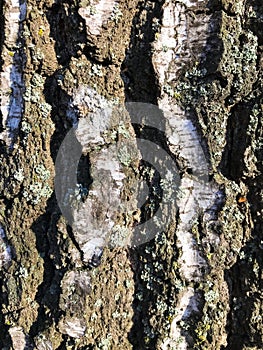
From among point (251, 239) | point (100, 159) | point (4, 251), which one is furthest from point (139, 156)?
point (4, 251)

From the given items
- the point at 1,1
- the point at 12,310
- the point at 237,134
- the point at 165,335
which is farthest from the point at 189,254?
the point at 1,1

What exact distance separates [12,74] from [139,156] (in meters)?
0.42

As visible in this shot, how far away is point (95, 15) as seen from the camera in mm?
1277

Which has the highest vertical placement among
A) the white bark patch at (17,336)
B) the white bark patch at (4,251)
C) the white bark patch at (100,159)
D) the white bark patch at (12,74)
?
the white bark patch at (12,74)

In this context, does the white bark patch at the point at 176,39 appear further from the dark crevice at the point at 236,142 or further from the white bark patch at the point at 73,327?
the white bark patch at the point at 73,327

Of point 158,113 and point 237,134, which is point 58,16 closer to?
point 158,113

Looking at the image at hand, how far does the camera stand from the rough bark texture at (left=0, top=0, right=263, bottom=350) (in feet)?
4.24

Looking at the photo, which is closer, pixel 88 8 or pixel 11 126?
pixel 88 8

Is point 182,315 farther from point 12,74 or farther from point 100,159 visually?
point 12,74

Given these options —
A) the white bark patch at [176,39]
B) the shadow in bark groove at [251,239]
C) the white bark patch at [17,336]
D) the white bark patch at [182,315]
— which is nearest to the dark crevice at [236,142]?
the shadow in bark groove at [251,239]

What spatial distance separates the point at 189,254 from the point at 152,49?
0.55 metres

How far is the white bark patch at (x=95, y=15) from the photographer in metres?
1.27

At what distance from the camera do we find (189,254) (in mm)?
1315

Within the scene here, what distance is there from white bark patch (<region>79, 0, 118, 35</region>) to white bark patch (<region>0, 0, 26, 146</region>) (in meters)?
0.19
